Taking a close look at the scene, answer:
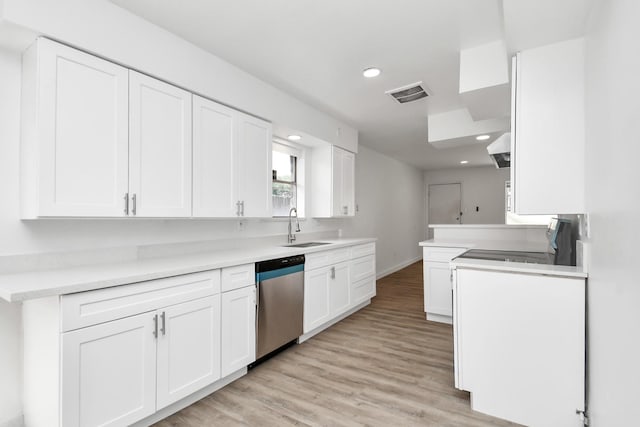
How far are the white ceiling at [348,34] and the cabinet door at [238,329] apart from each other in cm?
189

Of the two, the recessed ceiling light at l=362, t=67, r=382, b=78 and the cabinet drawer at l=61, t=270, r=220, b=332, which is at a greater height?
the recessed ceiling light at l=362, t=67, r=382, b=78

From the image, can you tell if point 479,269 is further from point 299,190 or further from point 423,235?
point 423,235

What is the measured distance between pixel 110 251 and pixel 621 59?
2760mm

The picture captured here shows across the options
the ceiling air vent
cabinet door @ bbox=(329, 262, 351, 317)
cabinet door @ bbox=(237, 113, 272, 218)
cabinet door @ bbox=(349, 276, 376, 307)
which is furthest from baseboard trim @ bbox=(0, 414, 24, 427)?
the ceiling air vent

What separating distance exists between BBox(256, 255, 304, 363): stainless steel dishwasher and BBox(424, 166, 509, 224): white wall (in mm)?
6923

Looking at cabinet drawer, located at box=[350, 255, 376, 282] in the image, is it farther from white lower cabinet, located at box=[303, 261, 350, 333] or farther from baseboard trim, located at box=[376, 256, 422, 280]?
baseboard trim, located at box=[376, 256, 422, 280]

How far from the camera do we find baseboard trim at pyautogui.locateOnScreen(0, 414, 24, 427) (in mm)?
1671

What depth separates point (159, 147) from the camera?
84.4 inches

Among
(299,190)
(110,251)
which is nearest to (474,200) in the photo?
(299,190)

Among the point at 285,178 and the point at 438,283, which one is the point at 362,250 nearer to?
the point at 438,283

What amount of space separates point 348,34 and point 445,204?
7.45 meters

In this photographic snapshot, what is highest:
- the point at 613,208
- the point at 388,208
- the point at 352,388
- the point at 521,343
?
the point at 388,208

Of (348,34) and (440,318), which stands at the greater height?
(348,34)

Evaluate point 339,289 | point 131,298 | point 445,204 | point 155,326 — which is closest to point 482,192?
point 445,204
